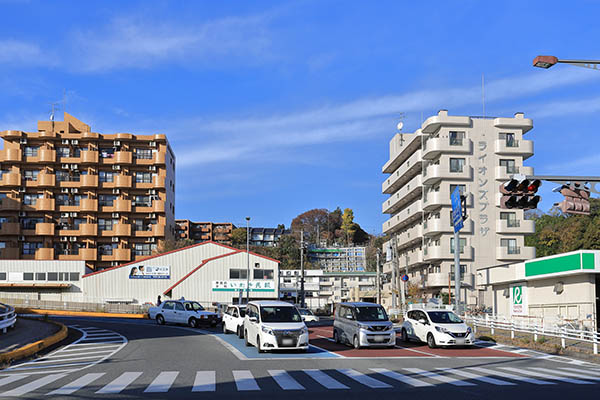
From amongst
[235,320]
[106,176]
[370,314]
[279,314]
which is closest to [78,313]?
[235,320]

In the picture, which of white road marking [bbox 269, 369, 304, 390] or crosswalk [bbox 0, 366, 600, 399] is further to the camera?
white road marking [bbox 269, 369, 304, 390]

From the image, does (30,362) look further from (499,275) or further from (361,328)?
(499,275)

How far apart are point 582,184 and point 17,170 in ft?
234

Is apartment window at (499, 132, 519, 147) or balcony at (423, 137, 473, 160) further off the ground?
apartment window at (499, 132, 519, 147)

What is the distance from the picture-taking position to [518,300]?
41.9m

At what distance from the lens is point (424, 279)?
67.9 meters

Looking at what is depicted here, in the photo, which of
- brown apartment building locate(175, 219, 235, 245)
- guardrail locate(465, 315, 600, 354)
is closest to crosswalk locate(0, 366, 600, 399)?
guardrail locate(465, 315, 600, 354)

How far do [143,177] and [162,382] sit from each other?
6506 cm

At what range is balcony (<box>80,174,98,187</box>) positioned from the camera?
74625mm

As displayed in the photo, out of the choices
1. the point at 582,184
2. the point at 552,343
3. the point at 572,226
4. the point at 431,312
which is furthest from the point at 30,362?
the point at 572,226

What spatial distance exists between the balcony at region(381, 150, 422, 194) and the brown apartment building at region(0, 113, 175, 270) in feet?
96.4

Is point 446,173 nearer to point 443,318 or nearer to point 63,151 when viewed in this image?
point 443,318

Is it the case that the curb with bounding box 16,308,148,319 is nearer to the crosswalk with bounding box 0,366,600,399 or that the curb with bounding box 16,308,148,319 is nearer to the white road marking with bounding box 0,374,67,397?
the white road marking with bounding box 0,374,67,397

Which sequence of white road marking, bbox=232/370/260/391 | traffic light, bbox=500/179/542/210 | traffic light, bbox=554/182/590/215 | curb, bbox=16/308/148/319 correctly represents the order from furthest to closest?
curb, bbox=16/308/148/319
traffic light, bbox=500/179/542/210
traffic light, bbox=554/182/590/215
white road marking, bbox=232/370/260/391
